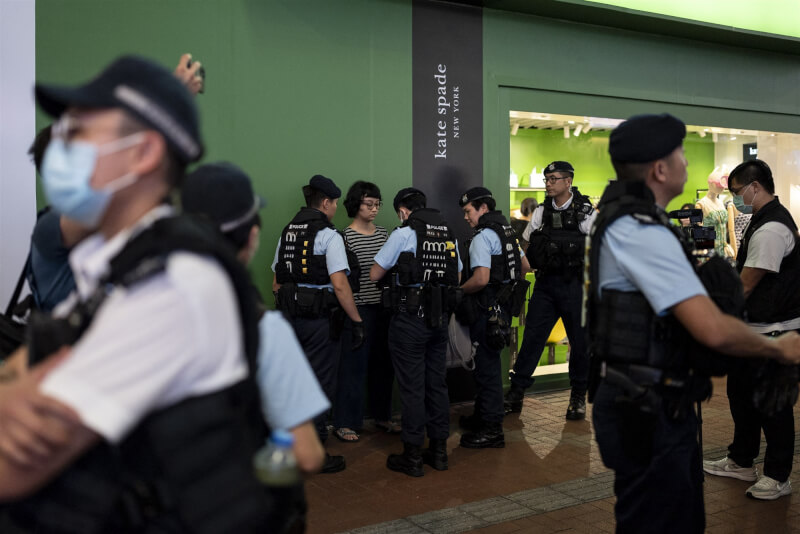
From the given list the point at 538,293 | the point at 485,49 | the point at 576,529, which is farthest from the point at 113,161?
the point at 485,49

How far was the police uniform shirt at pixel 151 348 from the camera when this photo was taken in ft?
3.61

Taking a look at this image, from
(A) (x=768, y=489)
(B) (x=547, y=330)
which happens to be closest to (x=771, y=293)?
(A) (x=768, y=489)

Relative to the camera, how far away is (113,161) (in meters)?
1.25

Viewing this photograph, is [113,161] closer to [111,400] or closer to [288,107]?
[111,400]

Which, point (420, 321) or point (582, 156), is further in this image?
point (582, 156)

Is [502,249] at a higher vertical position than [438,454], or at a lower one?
higher

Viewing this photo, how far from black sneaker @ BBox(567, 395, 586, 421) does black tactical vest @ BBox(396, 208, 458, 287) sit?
193cm

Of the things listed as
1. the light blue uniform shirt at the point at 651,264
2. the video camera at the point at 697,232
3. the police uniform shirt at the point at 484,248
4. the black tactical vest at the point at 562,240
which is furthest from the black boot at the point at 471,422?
the light blue uniform shirt at the point at 651,264

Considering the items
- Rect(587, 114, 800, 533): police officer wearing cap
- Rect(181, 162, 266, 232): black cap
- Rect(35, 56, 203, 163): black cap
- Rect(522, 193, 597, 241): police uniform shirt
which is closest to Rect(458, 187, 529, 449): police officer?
Rect(522, 193, 597, 241): police uniform shirt

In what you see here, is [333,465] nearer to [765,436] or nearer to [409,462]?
[409,462]

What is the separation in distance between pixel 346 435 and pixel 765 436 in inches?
113

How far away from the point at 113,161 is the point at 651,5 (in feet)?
24.1

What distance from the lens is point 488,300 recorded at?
565cm

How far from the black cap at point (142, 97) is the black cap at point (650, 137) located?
1.68 m
